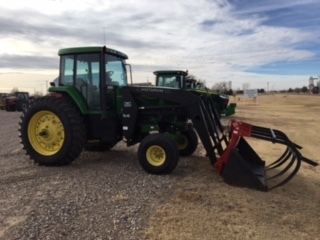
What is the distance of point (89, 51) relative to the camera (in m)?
8.38

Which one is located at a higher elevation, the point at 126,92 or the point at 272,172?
the point at 126,92

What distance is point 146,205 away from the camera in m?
5.71

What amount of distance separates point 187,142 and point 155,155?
2064mm

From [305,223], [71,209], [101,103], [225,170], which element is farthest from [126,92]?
[305,223]

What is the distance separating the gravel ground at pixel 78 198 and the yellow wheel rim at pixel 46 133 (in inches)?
16.9

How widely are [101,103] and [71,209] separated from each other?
3257 millimetres

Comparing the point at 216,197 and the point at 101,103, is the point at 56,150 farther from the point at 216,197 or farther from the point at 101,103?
the point at 216,197

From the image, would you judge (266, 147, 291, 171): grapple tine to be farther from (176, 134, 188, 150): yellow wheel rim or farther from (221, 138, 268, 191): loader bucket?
(176, 134, 188, 150): yellow wheel rim

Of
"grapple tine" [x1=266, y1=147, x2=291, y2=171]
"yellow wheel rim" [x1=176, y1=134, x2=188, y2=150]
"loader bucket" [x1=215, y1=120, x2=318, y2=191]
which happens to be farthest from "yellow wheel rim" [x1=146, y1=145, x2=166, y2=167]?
"grapple tine" [x1=266, y1=147, x2=291, y2=171]

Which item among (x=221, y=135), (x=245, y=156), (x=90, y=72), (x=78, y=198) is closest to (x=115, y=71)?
(x=90, y=72)

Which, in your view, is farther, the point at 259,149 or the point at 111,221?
the point at 259,149

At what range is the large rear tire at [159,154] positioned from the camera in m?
7.40

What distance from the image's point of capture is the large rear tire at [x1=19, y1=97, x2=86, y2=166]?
8.02m

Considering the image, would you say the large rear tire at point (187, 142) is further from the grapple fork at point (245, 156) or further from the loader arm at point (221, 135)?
the grapple fork at point (245, 156)
